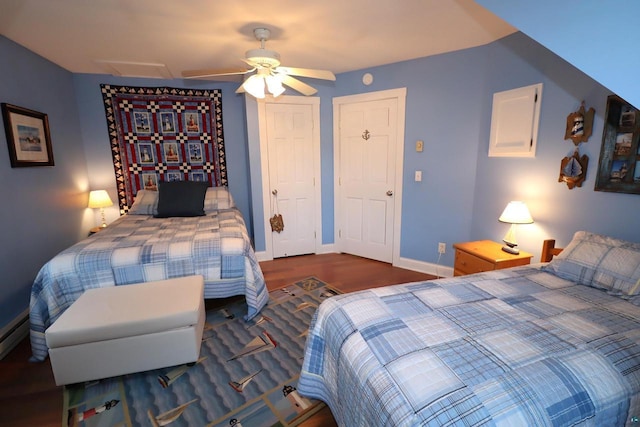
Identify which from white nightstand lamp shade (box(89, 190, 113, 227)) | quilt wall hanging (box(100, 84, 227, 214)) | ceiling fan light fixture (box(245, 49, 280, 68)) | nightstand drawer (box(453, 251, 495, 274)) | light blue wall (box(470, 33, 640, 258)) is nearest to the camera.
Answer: light blue wall (box(470, 33, 640, 258))

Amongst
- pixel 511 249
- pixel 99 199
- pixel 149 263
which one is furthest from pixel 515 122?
pixel 99 199

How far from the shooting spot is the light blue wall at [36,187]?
2316 millimetres

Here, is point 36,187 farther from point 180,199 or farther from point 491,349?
point 491,349

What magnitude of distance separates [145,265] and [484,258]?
8.30ft

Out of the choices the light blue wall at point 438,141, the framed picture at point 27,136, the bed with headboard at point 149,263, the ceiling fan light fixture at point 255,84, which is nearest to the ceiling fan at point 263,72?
the ceiling fan light fixture at point 255,84

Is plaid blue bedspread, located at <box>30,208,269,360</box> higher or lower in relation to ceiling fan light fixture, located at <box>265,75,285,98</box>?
lower

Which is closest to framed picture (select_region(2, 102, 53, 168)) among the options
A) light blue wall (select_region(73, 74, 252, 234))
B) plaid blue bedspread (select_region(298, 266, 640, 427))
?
light blue wall (select_region(73, 74, 252, 234))

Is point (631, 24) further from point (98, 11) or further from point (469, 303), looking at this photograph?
point (98, 11)

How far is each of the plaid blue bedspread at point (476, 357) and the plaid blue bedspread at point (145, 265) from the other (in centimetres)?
111

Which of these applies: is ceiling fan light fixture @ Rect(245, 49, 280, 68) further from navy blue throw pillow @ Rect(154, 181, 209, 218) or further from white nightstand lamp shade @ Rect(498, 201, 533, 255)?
white nightstand lamp shade @ Rect(498, 201, 533, 255)

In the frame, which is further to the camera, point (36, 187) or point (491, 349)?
point (36, 187)

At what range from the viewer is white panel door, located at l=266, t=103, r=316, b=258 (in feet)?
12.0

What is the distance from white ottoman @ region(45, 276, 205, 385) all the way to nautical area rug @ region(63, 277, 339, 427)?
10 cm

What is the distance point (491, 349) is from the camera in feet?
3.52
